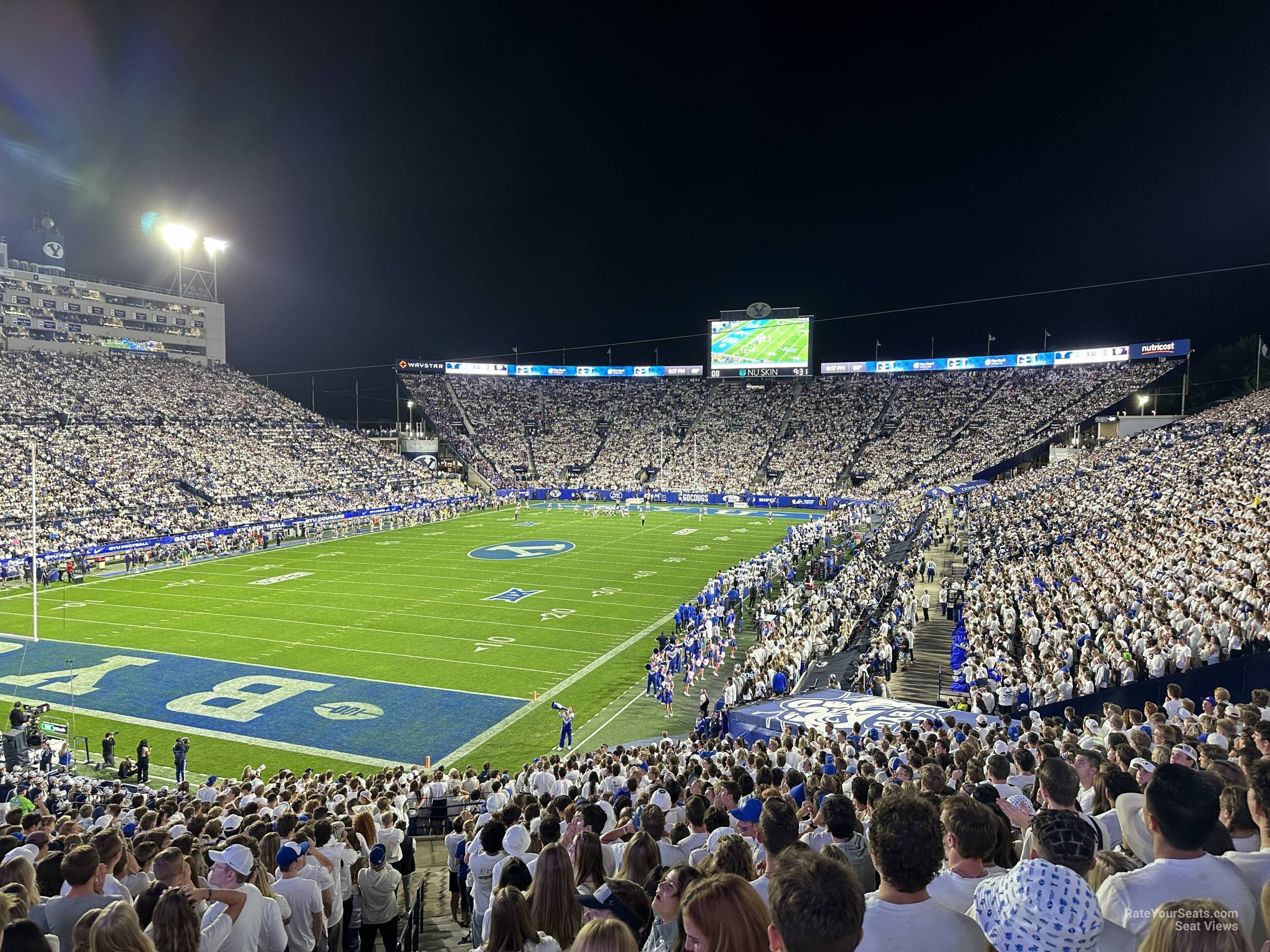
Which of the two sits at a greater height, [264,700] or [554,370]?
[554,370]

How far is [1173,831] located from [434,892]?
25.7 feet

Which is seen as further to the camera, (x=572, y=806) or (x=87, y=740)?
(x=87, y=740)

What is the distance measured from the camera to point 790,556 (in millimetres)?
30281

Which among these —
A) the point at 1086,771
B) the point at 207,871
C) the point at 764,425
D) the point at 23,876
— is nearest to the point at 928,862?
the point at 1086,771

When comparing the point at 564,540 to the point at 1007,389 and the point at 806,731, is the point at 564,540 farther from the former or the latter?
the point at 1007,389

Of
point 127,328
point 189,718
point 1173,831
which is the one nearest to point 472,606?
point 189,718

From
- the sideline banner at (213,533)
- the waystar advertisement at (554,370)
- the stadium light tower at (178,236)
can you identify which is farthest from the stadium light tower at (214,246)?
the sideline banner at (213,533)

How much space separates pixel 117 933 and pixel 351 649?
19250 millimetres

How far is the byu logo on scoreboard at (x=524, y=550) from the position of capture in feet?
118

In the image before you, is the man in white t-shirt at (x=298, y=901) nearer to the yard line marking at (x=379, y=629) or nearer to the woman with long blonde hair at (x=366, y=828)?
the woman with long blonde hair at (x=366, y=828)

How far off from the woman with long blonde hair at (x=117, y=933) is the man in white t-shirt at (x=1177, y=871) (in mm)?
3667

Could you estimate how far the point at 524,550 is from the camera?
37.7 m

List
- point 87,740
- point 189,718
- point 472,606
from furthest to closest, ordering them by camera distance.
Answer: point 472,606
point 189,718
point 87,740

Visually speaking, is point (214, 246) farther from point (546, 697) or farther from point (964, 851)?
point (964, 851)
